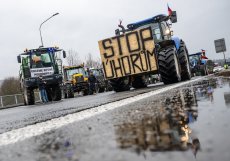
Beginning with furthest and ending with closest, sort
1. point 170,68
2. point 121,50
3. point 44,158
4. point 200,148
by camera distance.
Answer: point 121,50 < point 170,68 < point 44,158 < point 200,148

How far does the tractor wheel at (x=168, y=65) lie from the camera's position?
1005cm

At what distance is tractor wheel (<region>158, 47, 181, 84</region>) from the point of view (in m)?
10.0

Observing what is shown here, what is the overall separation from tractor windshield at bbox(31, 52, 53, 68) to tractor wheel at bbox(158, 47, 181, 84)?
8.77 m

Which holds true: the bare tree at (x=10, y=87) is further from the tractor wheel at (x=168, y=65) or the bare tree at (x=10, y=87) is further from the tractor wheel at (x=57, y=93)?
the tractor wheel at (x=168, y=65)

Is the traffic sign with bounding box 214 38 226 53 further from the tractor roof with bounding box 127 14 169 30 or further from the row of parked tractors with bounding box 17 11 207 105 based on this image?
the tractor roof with bounding box 127 14 169 30

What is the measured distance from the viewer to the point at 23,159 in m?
1.06

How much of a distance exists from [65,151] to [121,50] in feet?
34.4

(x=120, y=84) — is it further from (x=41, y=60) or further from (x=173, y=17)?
(x=41, y=60)

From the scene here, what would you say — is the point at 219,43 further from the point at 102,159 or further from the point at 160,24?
the point at 102,159

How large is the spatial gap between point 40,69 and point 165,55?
8.93m

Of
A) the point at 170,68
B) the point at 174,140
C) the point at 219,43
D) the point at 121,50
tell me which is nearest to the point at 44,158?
the point at 174,140

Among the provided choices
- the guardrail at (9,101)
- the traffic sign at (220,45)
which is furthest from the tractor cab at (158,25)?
the traffic sign at (220,45)

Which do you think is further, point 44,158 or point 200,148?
point 44,158

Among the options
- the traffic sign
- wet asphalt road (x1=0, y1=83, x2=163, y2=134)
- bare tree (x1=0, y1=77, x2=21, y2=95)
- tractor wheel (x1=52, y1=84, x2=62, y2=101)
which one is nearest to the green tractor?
tractor wheel (x1=52, y1=84, x2=62, y2=101)
